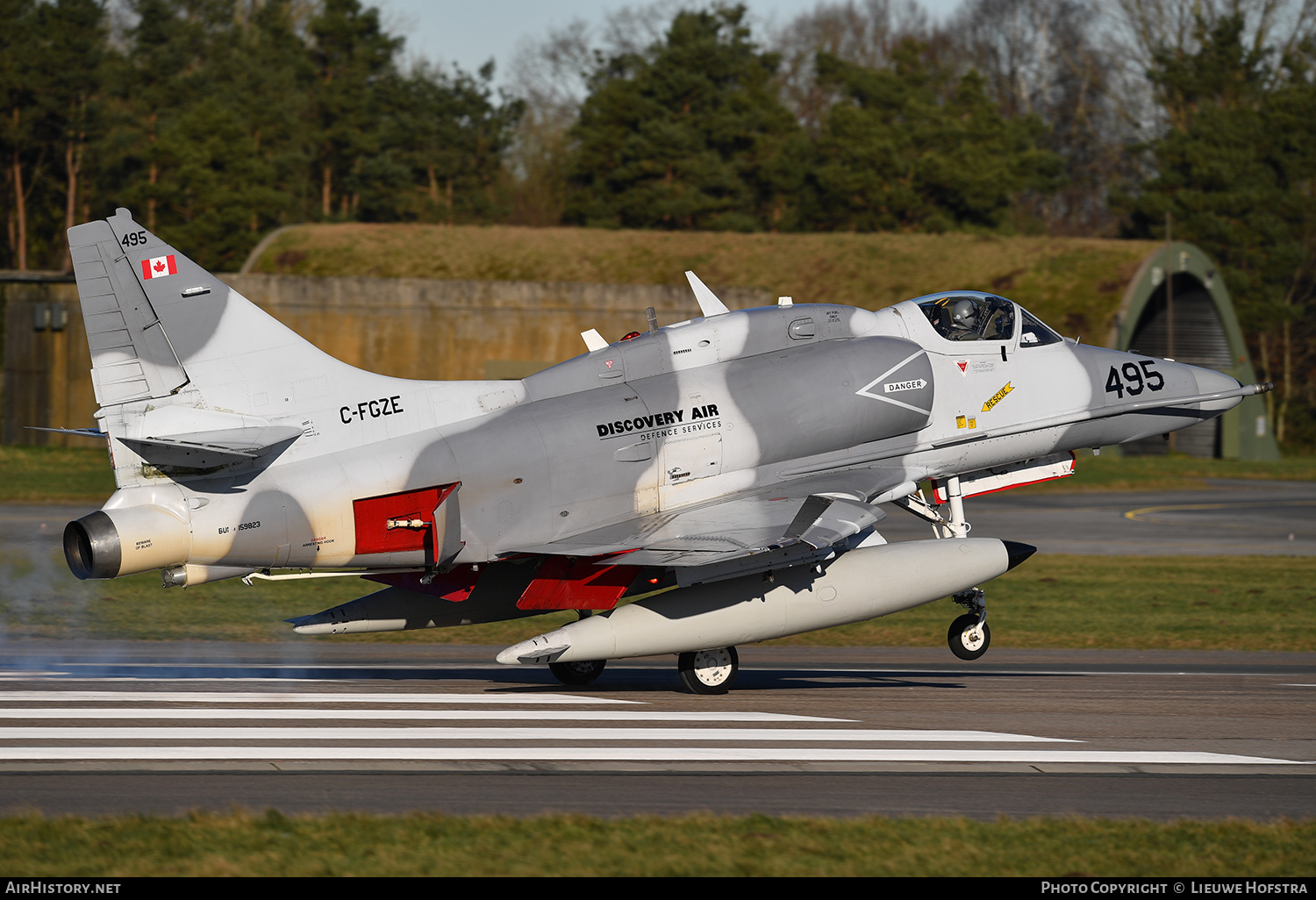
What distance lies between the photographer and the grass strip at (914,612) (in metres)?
19.7

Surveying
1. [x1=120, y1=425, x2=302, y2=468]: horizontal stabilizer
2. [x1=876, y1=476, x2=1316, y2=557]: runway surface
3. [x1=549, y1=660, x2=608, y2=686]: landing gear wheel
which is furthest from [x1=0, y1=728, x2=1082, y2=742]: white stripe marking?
[x1=876, y1=476, x2=1316, y2=557]: runway surface

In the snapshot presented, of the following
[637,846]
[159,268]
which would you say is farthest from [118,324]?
[637,846]

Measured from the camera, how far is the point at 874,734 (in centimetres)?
1231

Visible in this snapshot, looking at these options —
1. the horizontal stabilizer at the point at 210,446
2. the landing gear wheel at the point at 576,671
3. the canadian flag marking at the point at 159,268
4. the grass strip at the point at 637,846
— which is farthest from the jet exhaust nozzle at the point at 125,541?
the landing gear wheel at the point at 576,671

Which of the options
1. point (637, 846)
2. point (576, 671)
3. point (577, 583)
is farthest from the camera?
point (576, 671)

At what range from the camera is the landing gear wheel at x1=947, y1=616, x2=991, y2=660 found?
15.6m

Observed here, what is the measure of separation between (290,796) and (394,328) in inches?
1528

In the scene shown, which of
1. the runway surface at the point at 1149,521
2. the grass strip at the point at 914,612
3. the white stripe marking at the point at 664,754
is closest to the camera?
the white stripe marking at the point at 664,754

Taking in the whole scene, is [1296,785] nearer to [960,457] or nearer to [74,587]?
[960,457]

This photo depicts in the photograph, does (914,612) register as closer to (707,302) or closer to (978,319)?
(978,319)

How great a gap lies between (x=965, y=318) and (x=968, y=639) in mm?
3754

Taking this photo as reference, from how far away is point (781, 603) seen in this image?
1432cm

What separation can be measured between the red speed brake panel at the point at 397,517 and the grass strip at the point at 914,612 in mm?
5356

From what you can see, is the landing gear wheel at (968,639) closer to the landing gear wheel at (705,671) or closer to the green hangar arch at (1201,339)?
the landing gear wheel at (705,671)
